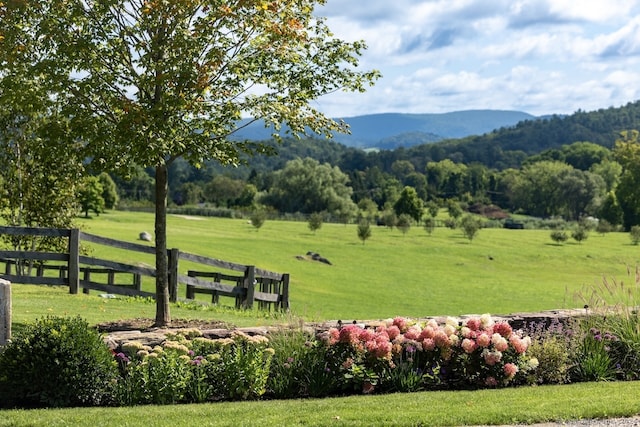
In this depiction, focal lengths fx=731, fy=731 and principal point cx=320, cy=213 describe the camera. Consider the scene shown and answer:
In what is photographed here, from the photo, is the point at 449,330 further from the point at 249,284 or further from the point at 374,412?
the point at 249,284

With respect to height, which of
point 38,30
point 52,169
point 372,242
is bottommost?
point 372,242

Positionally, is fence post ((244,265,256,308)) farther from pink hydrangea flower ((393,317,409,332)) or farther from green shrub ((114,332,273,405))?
green shrub ((114,332,273,405))

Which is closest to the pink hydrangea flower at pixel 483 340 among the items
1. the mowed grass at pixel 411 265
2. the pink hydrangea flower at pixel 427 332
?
the pink hydrangea flower at pixel 427 332

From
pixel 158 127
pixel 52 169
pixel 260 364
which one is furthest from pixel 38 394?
pixel 52 169

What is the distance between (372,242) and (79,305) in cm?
4445

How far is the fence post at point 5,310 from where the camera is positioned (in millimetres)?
8898

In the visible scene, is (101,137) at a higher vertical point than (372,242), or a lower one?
higher

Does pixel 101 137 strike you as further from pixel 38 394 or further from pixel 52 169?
pixel 52 169

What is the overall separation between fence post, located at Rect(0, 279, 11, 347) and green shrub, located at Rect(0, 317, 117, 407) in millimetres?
400

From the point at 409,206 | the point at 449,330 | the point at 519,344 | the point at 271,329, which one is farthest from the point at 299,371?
the point at 409,206

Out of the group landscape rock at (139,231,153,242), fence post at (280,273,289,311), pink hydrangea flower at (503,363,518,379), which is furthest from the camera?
landscape rock at (139,231,153,242)

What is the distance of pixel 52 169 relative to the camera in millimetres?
21703

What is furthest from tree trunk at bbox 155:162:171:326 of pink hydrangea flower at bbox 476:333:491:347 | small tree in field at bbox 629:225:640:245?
small tree in field at bbox 629:225:640:245

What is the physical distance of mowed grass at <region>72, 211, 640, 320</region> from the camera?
31.2 m
